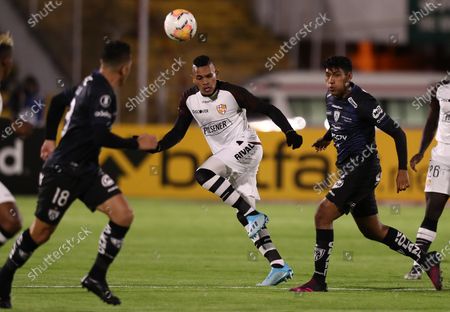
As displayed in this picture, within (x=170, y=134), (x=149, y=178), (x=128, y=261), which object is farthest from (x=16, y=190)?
(x=170, y=134)

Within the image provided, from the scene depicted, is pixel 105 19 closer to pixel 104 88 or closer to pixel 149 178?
pixel 149 178

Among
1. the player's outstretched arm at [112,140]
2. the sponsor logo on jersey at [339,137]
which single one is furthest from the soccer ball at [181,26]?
the player's outstretched arm at [112,140]

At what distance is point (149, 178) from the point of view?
2648cm

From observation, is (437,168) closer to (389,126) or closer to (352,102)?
(389,126)

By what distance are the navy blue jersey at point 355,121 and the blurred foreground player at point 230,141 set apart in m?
0.62

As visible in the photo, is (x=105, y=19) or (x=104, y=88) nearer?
(x=104, y=88)

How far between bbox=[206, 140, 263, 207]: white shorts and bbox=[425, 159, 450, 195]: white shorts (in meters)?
1.86

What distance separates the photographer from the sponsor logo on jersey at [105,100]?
34.3ft

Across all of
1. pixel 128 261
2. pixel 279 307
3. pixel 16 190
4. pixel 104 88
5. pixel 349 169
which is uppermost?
pixel 104 88

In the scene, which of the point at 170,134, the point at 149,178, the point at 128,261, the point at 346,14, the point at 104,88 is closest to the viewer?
the point at 104,88

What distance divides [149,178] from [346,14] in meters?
10.8
